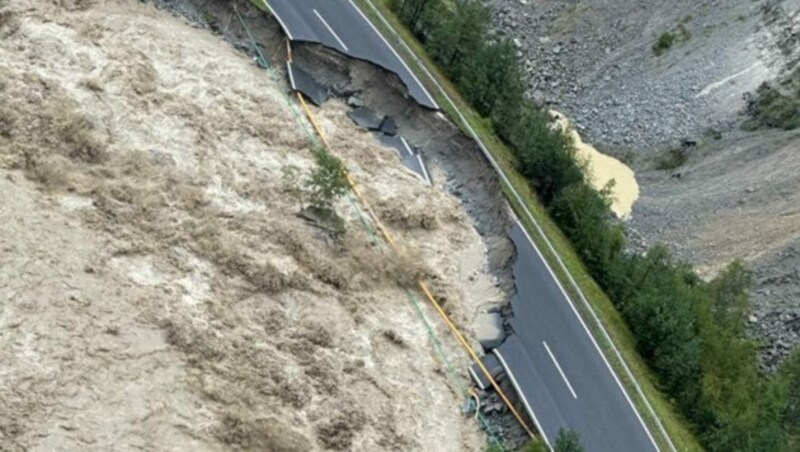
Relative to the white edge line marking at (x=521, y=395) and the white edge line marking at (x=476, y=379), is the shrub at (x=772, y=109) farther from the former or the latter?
the white edge line marking at (x=476, y=379)

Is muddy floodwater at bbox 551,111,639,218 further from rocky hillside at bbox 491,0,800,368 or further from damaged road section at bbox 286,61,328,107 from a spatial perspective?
damaged road section at bbox 286,61,328,107

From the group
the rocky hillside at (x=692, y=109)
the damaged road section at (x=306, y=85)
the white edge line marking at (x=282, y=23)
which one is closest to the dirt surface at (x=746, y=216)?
the rocky hillside at (x=692, y=109)

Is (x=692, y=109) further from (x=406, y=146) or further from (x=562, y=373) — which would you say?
(x=562, y=373)

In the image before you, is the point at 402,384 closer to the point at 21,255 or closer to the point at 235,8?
the point at 21,255

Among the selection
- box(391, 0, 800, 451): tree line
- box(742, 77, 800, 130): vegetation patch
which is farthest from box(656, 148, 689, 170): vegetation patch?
box(391, 0, 800, 451): tree line

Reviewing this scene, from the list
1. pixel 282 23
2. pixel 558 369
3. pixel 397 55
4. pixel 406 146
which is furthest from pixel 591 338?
pixel 282 23
